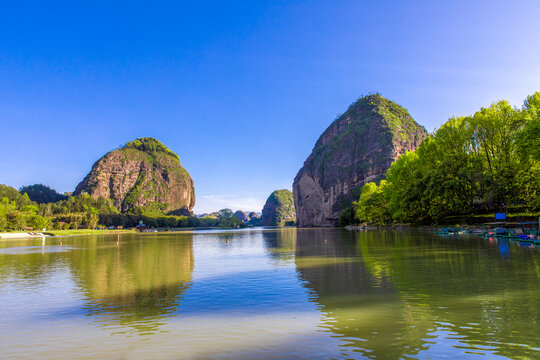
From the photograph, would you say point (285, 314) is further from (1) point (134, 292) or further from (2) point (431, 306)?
(1) point (134, 292)

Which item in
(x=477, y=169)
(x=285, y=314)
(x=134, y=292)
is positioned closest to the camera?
(x=285, y=314)

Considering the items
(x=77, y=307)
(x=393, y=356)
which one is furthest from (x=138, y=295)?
(x=393, y=356)

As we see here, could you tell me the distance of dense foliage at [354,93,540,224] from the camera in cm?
5581

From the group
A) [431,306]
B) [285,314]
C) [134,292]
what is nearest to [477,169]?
[431,306]

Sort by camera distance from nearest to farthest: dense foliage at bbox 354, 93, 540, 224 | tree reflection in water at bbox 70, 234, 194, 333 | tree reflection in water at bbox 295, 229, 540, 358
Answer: tree reflection in water at bbox 295, 229, 540, 358, tree reflection in water at bbox 70, 234, 194, 333, dense foliage at bbox 354, 93, 540, 224

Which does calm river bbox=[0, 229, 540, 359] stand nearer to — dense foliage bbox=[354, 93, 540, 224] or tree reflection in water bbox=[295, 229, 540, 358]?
tree reflection in water bbox=[295, 229, 540, 358]

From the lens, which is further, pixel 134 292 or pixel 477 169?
pixel 477 169

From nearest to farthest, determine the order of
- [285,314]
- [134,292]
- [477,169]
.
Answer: [285,314], [134,292], [477,169]

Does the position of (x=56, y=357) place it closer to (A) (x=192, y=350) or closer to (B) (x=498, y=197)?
(A) (x=192, y=350)

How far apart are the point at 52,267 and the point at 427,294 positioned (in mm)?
28121

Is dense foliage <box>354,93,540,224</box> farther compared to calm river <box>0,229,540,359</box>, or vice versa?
dense foliage <box>354,93,540,224</box>

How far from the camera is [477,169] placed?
2488 inches

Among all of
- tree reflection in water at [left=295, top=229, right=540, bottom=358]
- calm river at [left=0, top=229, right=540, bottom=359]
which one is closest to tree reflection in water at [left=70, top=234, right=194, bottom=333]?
calm river at [left=0, top=229, right=540, bottom=359]

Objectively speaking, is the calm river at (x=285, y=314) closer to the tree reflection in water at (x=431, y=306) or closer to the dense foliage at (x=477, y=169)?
the tree reflection in water at (x=431, y=306)
